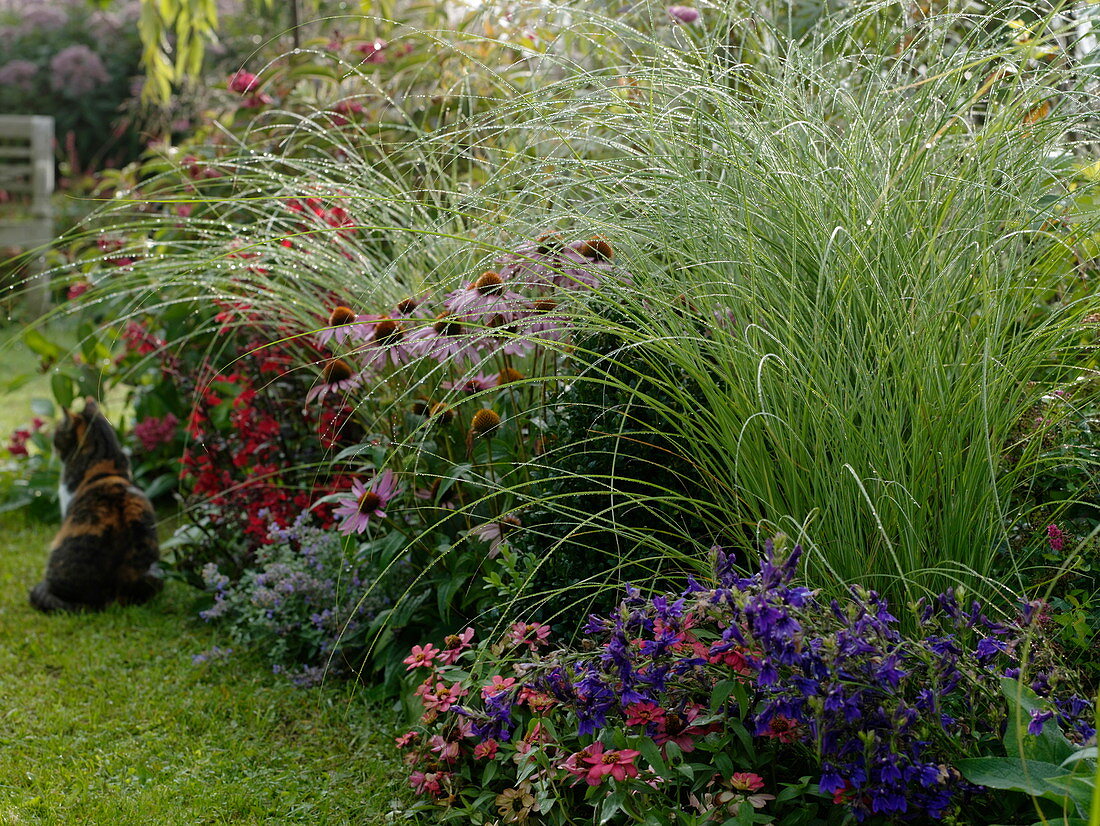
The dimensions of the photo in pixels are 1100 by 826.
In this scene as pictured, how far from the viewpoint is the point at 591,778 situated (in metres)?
1.60

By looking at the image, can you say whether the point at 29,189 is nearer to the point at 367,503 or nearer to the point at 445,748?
the point at 367,503

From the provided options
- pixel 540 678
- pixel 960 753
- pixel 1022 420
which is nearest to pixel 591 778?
pixel 540 678

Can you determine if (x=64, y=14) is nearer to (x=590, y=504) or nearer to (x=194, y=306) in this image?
(x=194, y=306)

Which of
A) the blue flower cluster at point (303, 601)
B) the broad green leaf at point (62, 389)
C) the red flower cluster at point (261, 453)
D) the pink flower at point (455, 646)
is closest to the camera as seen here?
the pink flower at point (455, 646)

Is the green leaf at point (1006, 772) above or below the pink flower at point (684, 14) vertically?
below

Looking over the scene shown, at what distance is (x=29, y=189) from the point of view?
9.88 metres

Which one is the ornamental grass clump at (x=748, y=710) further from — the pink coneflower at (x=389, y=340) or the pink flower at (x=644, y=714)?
the pink coneflower at (x=389, y=340)

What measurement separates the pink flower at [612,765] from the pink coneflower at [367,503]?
2.86 ft

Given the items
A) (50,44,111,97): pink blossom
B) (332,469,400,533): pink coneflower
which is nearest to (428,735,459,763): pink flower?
(332,469,400,533): pink coneflower

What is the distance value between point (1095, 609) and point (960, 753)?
57 centimetres

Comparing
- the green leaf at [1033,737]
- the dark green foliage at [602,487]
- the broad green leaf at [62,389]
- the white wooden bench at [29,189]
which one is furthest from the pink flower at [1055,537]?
the white wooden bench at [29,189]

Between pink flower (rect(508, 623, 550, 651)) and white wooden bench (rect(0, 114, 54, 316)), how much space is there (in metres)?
7.58

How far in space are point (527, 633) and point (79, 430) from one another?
7.13 ft

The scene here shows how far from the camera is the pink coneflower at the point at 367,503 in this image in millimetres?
2312
